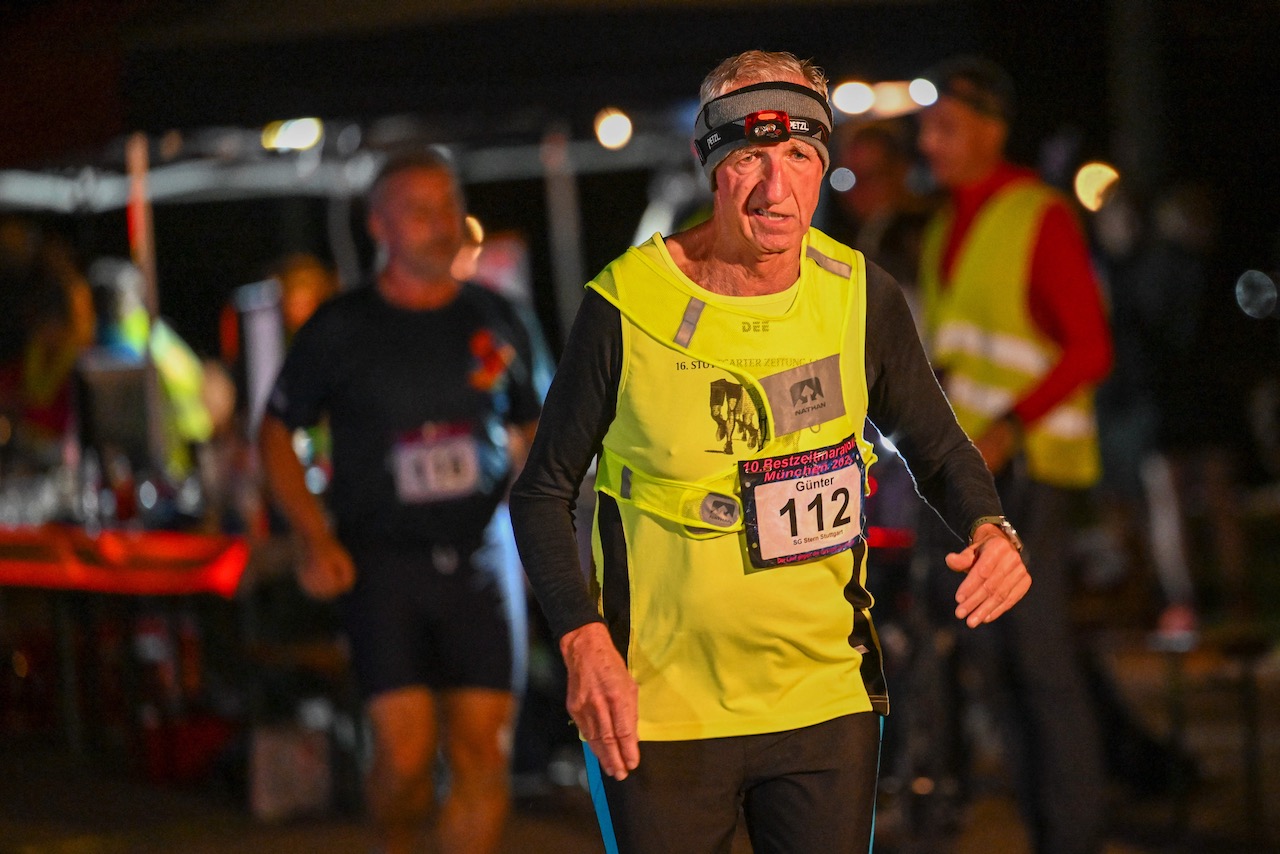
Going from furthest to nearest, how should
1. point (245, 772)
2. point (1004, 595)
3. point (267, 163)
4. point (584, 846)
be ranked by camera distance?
1. point (267, 163)
2. point (245, 772)
3. point (584, 846)
4. point (1004, 595)

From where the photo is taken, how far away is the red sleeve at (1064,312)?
5.08 metres

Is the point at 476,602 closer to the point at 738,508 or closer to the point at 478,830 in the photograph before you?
the point at 478,830

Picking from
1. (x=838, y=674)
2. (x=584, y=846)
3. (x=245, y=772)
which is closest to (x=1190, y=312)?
(x=584, y=846)

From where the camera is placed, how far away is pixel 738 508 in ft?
10.3

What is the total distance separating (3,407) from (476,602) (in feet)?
17.9

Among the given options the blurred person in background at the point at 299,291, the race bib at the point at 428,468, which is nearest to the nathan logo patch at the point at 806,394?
the race bib at the point at 428,468

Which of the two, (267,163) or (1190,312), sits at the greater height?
(267,163)

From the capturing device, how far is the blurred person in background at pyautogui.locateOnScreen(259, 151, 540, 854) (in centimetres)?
510

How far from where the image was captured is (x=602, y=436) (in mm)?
3236

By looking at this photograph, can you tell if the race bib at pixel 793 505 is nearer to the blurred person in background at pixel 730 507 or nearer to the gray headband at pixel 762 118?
the blurred person in background at pixel 730 507

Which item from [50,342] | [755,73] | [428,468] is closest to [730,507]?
[755,73]

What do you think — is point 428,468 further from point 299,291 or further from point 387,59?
point 299,291

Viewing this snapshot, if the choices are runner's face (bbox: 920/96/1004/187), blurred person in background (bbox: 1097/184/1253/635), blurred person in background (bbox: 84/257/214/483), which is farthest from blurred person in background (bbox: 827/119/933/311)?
blurred person in background (bbox: 84/257/214/483)

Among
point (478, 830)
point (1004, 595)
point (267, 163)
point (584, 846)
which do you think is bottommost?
point (584, 846)
